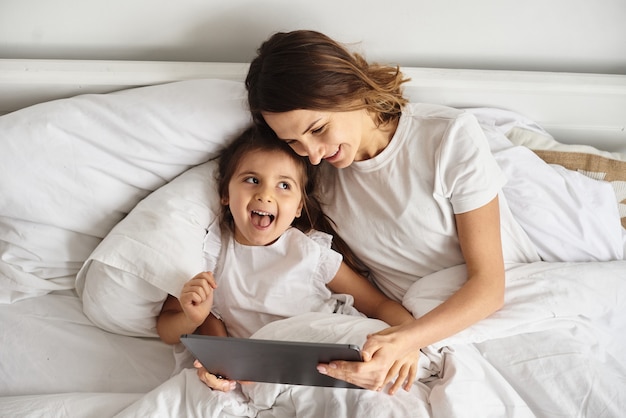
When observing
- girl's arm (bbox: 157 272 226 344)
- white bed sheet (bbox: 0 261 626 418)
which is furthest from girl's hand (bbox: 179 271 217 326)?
white bed sheet (bbox: 0 261 626 418)

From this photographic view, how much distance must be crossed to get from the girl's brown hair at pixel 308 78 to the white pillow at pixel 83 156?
7.0 inches

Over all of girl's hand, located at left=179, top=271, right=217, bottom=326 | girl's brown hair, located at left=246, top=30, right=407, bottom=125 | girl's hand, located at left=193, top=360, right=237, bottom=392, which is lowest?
girl's hand, located at left=193, top=360, right=237, bottom=392

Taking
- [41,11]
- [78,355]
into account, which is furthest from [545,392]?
[41,11]

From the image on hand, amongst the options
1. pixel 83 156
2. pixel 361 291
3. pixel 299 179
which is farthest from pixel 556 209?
pixel 83 156

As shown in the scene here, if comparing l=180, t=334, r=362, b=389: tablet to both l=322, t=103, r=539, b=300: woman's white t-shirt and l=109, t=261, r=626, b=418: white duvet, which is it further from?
l=322, t=103, r=539, b=300: woman's white t-shirt

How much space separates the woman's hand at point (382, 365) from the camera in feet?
3.14

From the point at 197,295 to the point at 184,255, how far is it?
119 mm

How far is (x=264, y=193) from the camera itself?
119 cm

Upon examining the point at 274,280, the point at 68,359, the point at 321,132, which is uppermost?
the point at 321,132

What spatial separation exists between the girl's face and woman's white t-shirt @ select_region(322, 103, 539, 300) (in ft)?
0.39

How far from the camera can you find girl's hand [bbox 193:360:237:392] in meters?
1.07

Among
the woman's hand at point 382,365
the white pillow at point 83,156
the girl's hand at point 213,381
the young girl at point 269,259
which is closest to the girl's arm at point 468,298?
the woman's hand at point 382,365

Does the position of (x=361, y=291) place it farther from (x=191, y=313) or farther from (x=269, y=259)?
(x=191, y=313)

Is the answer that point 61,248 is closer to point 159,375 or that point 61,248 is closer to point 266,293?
point 159,375
